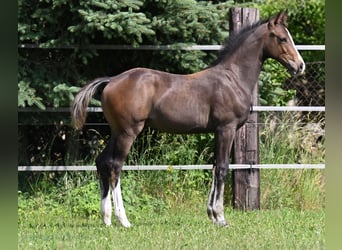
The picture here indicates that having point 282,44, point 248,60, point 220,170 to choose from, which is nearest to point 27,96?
point 220,170

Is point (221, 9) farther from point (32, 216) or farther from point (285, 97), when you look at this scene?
point (32, 216)

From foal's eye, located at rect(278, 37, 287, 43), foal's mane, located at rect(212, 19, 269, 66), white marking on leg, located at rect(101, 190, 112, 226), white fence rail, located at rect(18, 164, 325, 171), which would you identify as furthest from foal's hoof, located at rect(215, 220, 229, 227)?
foal's eye, located at rect(278, 37, 287, 43)

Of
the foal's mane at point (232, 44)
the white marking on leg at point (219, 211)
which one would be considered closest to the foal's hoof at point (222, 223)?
the white marking on leg at point (219, 211)

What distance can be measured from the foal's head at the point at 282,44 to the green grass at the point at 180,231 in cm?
169

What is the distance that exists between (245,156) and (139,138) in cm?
142

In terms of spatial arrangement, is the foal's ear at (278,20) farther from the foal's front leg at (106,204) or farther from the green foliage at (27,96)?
the green foliage at (27,96)

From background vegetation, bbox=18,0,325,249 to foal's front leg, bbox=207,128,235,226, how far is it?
1.35 feet

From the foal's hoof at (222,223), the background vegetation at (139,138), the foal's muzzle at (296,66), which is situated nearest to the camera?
the foal's hoof at (222,223)

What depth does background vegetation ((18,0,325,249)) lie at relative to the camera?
24.1 feet

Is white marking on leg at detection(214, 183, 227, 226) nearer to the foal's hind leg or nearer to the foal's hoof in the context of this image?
the foal's hoof

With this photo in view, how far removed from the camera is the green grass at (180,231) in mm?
4809

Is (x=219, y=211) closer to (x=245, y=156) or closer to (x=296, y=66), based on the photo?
(x=245, y=156)

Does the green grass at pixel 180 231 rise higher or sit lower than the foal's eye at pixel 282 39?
lower
